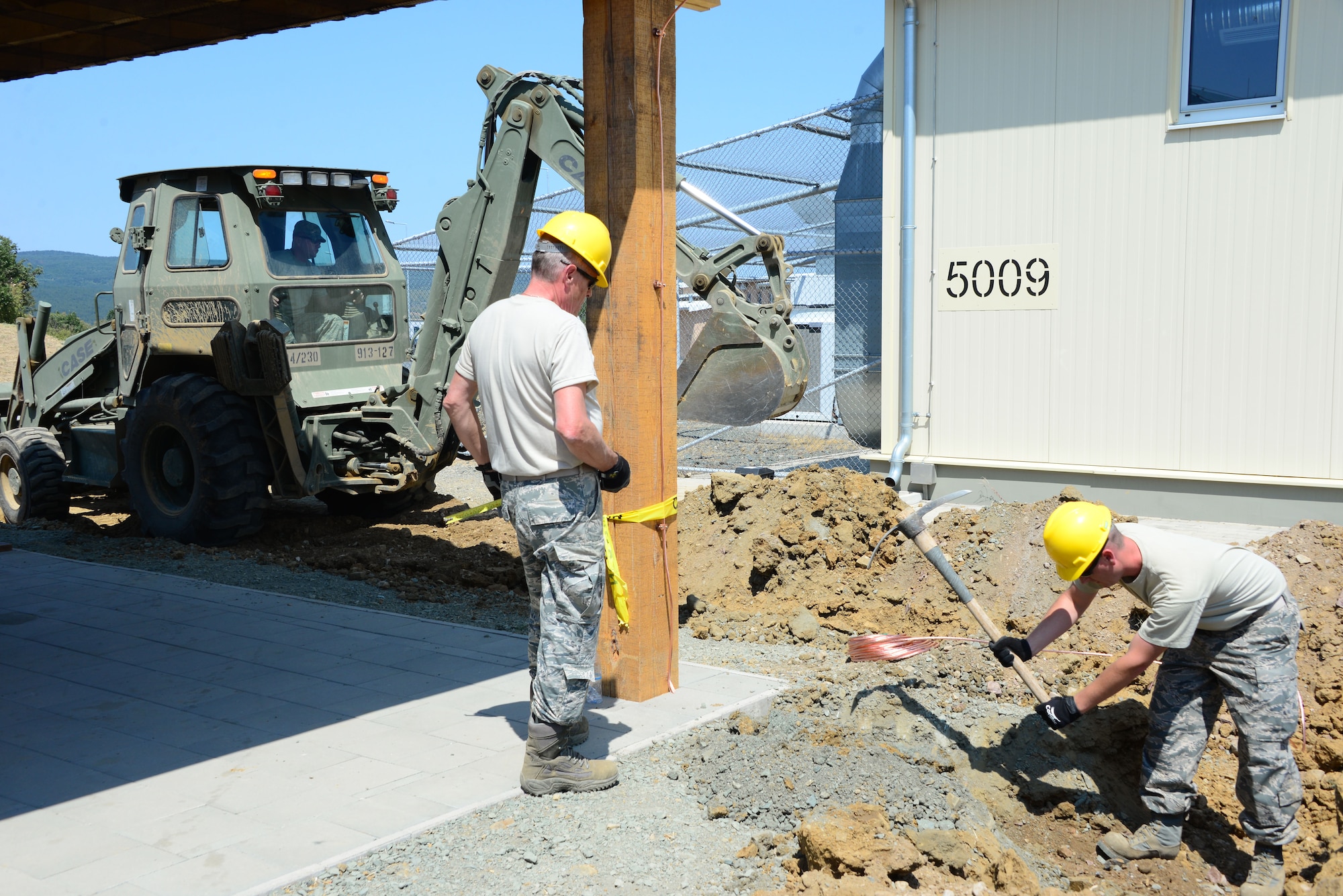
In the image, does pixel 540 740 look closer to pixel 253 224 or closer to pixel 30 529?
pixel 253 224

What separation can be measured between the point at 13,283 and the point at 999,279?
1283 inches

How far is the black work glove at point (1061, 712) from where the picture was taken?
14.0ft

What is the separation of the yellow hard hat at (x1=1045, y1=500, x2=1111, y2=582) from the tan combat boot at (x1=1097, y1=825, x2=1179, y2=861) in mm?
998

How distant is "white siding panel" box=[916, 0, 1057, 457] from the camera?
408 inches

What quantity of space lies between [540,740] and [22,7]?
4755 millimetres

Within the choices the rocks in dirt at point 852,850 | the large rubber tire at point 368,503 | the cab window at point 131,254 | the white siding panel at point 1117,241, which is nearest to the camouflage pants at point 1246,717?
the rocks in dirt at point 852,850

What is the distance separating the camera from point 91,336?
11102 mm

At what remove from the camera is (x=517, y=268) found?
30.2 feet

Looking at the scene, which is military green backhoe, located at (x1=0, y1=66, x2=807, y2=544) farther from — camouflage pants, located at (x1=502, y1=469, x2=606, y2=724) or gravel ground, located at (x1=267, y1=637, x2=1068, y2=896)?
camouflage pants, located at (x1=502, y1=469, x2=606, y2=724)

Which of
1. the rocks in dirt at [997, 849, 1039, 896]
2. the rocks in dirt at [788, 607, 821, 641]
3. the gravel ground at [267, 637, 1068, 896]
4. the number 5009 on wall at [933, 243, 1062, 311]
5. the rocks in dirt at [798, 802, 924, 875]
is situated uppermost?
the number 5009 on wall at [933, 243, 1062, 311]

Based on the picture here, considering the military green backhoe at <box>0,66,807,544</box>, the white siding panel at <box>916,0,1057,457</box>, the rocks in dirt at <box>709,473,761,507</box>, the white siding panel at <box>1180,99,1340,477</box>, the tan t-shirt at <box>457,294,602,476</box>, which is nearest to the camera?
the tan t-shirt at <box>457,294,602,476</box>

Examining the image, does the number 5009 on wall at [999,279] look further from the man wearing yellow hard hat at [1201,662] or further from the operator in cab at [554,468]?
the operator in cab at [554,468]

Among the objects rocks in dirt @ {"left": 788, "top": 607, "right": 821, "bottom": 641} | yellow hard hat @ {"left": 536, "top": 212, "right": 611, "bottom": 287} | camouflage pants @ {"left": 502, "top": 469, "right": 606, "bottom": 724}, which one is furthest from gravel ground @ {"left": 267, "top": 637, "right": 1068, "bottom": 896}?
yellow hard hat @ {"left": 536, "top": 212, "right": 611, "bottom": 287}

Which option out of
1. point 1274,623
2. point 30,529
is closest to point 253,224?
point 30,529
